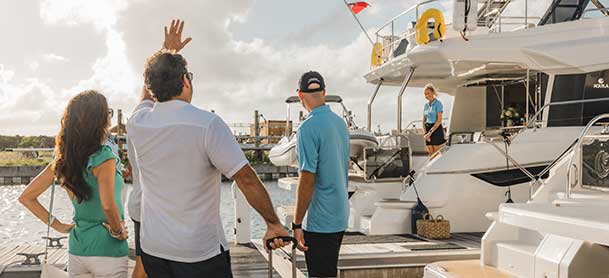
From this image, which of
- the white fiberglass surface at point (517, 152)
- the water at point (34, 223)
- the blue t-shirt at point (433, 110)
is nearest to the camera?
the white fiberglass surface at point (517, 152)

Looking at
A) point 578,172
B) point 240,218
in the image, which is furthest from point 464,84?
point 578,172

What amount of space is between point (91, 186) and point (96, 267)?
0.43 m

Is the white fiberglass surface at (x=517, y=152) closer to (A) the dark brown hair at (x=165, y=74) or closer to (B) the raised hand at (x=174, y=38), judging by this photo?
(B) the raised hand at (x=174, y=38)

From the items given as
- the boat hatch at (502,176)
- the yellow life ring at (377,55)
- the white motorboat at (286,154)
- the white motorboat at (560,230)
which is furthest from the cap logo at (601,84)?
the white motorboat at (286,154)

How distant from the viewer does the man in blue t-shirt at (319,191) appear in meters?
3.76

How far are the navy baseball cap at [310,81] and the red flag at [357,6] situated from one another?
357 inches

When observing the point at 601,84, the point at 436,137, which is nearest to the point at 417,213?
the point at 436,137

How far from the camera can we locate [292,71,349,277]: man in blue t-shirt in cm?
376

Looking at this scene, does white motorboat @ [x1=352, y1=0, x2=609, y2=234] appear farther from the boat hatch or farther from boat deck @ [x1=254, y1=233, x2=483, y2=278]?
boat deck @ [x1=254, y1=233, x2=483, y2=278]

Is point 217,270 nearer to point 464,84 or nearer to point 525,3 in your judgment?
point 525,3

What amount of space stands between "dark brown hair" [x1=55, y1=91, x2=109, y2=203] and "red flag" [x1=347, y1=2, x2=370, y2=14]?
9814mm

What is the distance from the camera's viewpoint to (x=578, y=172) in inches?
191

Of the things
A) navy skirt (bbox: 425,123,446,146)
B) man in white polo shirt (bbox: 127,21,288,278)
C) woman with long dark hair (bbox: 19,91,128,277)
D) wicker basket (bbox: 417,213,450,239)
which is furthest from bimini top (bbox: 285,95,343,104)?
man in white polo shirt (bbox: 127,21,288,278)

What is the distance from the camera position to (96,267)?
10.8 ft
